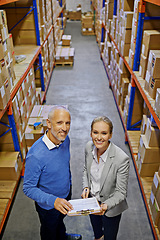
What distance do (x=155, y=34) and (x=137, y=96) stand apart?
1413mm

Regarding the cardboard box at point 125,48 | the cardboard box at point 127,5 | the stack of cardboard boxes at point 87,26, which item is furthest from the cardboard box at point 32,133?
the stack of cardboard boxes at point 87,26

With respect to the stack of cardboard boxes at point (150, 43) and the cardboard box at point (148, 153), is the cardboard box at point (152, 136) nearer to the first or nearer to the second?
the cardboard box at point (148, 153)

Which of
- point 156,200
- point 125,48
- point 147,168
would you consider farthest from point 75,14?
point 156,200

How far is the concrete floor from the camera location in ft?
10.9

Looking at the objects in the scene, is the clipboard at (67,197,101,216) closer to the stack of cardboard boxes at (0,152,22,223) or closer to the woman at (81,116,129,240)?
the woman at (81,116,129,240)

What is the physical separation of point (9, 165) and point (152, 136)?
2.39m

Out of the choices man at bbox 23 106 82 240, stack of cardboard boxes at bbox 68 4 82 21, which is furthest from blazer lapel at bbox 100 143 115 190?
stack of cardboard boxes at bbox 68 4 82 21

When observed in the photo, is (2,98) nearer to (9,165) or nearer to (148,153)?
(9,165)

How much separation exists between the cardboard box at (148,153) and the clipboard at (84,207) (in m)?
1.60

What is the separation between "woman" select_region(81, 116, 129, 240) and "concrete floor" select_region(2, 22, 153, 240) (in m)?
1.06

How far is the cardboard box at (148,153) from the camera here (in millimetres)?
3514

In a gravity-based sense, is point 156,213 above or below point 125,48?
below

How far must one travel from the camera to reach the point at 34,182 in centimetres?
214

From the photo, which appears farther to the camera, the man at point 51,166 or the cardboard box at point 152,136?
the cardboard box at point 152,136
